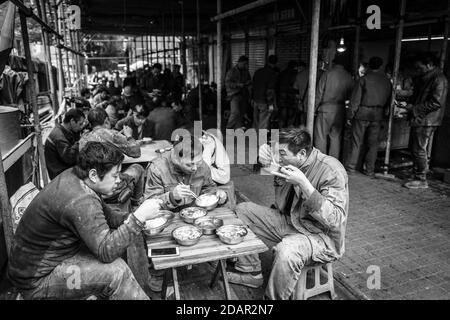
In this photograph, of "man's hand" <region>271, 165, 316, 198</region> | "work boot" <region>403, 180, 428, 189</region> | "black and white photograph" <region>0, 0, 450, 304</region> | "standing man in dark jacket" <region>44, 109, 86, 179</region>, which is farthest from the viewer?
"work boot" <region>403, 180, 428, 189</region>

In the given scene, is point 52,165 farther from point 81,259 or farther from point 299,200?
point 299,200

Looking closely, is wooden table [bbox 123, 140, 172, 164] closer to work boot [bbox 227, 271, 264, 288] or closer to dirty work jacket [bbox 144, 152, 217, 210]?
dirty work jacket [bbox 144, 152, 217, 210]

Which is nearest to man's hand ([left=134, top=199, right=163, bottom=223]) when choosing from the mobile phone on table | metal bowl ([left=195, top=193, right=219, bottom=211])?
the mobile phone on table

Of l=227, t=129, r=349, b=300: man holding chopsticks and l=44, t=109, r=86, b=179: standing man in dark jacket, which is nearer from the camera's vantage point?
l=227, t=129, r=349, b=300: man holding chopsticks

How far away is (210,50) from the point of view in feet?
69.5

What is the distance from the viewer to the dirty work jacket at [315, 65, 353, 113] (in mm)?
6680

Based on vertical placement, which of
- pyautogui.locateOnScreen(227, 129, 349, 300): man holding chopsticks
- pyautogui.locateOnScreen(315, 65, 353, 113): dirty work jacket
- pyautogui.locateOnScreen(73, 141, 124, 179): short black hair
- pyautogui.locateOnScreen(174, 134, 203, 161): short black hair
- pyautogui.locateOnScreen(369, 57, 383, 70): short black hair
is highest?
pyautogui.locateOnScreen(369, 57, 383, 70): short black hair

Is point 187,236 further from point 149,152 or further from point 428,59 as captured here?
point 428,59

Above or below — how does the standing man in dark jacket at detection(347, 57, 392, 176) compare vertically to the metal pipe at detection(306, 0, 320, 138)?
below

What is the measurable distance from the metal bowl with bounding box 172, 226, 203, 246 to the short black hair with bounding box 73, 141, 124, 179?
731 millimetres

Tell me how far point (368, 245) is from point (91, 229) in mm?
3281

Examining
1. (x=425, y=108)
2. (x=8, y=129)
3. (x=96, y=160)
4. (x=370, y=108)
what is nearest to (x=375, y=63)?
(x=370, y=108)

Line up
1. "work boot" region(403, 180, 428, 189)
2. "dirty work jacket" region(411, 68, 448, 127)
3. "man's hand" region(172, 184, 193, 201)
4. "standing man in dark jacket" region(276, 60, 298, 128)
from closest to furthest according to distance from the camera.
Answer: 1. "man's hand" region(172, 184, 193, 201)
2. "dirty work jacket" region(411, 68, 448, 127)
3. "work boot" region(403, 180, 428, 189)
4. "standing man in dark jacket" region(276, 60, 298, 128)

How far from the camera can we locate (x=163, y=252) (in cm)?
258
